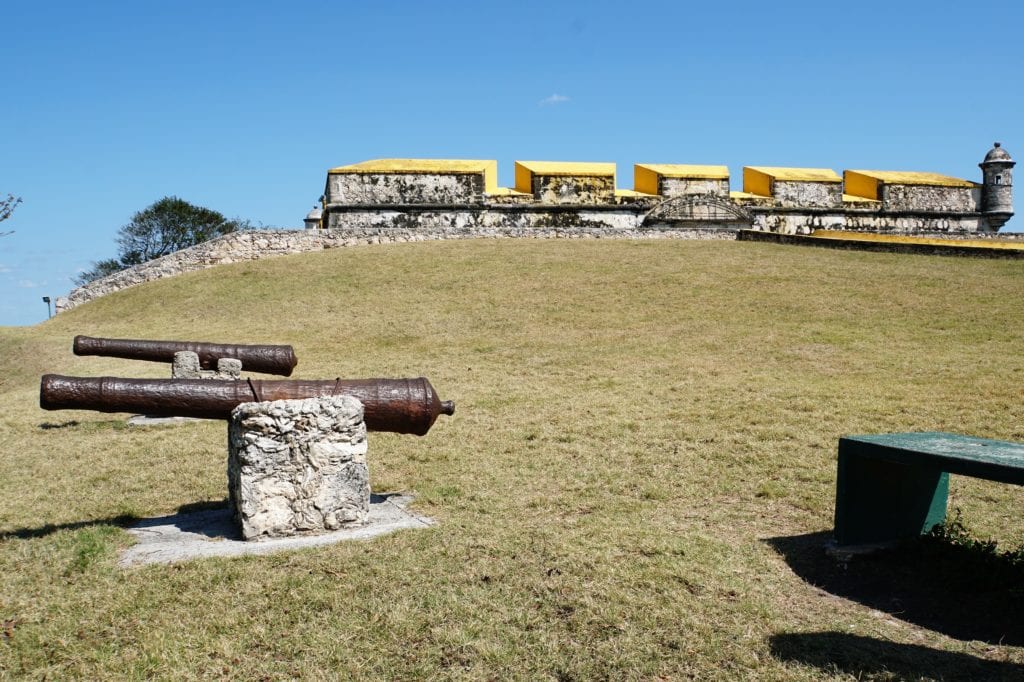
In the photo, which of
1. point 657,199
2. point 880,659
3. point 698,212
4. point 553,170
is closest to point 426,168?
point 553,170

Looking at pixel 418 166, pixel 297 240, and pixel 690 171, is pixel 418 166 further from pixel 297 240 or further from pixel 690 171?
pixel 690 171

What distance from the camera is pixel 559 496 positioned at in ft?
17.3

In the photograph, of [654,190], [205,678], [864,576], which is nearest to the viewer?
[205,678]

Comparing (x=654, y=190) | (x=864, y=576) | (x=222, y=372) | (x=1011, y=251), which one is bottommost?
(x=864, y=576)

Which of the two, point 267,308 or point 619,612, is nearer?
point 619,612

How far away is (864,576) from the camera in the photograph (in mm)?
3842

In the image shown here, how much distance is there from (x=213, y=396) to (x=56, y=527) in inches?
55.9

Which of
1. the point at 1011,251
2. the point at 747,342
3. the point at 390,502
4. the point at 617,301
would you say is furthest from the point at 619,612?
the point at 1011,251

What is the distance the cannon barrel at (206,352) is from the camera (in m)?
7.62

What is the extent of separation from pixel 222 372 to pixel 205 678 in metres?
5.61

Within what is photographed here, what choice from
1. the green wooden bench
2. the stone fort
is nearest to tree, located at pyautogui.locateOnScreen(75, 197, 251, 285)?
the stone fort

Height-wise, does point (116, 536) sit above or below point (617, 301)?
below

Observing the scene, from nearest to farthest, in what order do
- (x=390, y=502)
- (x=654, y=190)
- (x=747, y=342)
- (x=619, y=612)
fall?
(x=619, y=612) → (x=390, y=502) → (x=747, y=342) → (x=654, y=190)

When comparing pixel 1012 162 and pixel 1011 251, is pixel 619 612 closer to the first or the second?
pixel 1011 251
